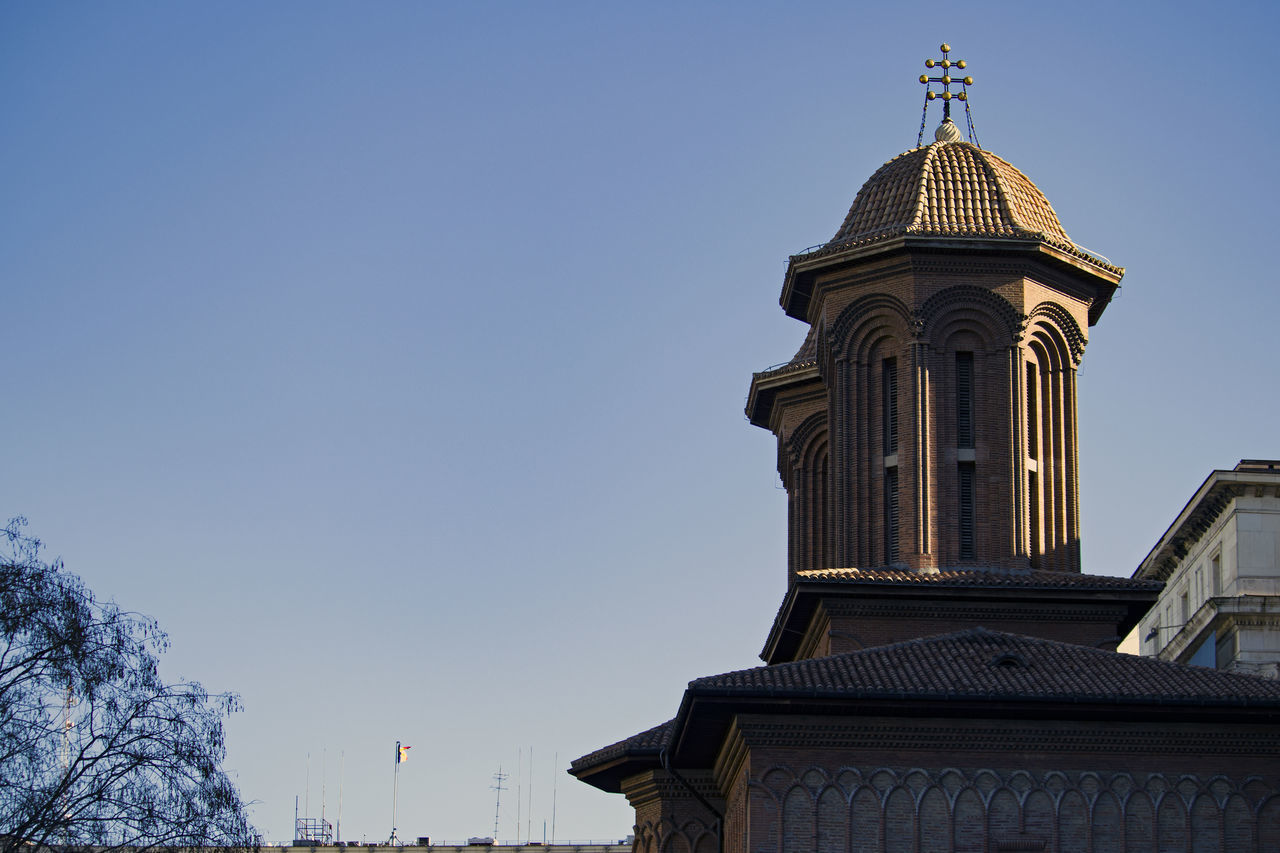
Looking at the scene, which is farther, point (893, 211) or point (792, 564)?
point (792, 564)

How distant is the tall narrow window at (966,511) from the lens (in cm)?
3188

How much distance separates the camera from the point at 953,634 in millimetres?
28984

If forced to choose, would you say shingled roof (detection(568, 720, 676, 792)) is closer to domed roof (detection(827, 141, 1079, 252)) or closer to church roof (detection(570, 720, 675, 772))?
church roof (detection(570, 720, 675, 772))

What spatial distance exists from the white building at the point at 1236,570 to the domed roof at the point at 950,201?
17095mm

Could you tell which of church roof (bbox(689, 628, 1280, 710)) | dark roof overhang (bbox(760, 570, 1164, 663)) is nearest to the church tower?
dark roof overhang (bbox(760, 570, 1164, 663))

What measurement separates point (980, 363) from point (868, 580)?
458cm

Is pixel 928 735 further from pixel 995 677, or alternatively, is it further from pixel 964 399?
pixel 964 399

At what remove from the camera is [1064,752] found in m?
26.2

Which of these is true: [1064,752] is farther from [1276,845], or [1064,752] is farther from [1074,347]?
[1074,347]

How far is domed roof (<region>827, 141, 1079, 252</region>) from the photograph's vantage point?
3347cm

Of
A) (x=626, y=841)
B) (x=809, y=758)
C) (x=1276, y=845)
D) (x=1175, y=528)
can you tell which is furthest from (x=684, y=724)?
(x=626, y=841)

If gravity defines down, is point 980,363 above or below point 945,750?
above

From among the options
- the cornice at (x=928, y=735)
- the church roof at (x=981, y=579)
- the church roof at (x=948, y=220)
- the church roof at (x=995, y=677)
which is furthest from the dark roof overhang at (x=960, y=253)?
the cornice at (x=928, y=735)

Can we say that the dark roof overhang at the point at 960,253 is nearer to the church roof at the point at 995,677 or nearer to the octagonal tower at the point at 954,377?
the octagonal tower at the point at 954,377
